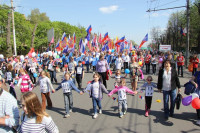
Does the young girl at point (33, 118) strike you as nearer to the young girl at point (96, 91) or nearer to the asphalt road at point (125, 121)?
the asphalt road at point (125, 121)

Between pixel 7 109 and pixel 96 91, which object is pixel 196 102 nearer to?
pixel 96 91

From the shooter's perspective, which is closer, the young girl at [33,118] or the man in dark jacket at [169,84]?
the young girl at [33,118]

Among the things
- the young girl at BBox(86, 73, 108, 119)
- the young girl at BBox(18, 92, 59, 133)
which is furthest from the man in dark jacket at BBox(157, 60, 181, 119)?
the young girl at BBox(18, 92, 59, 133)

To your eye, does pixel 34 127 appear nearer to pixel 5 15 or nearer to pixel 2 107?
pixel 2 107

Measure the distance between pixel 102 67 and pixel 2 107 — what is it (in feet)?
17.4

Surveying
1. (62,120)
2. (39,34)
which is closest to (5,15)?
(39,34)

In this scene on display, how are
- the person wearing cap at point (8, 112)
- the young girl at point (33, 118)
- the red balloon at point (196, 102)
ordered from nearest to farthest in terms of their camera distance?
the young girl at point (33, 118) < the person wearing cap at point (8, 112) < the red balloon at point (196, 102)

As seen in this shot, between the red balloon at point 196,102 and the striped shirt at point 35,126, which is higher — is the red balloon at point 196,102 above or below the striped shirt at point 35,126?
below

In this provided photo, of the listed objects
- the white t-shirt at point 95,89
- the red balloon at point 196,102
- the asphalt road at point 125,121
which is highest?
the white t-shirt at point 95,89

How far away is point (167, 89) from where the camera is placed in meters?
4.79

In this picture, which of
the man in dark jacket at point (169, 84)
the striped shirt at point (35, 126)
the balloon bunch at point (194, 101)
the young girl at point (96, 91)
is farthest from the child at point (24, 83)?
the balloon bunch at point (194, 101)

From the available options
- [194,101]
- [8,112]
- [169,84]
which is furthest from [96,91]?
[8,112]

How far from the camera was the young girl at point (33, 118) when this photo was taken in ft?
7.24

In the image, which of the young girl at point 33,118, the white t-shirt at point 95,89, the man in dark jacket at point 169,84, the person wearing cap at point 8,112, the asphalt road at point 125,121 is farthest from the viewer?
the white t-shirt at point 95,89
